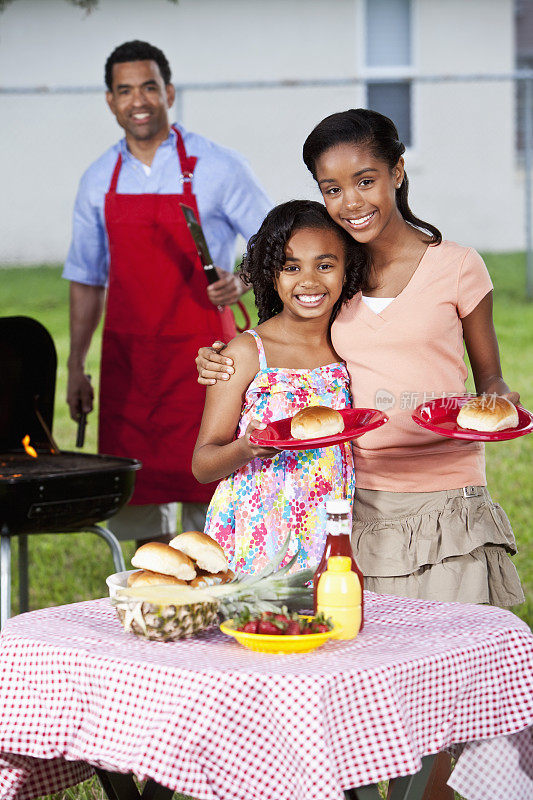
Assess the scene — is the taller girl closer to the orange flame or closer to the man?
the man

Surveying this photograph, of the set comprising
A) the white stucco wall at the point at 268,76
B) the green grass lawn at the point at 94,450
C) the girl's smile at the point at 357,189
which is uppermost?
the white stucco wall at the point at 268,76

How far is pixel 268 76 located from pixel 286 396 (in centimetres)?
1155

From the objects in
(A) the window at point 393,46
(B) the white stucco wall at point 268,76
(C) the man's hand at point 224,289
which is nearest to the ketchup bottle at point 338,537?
(C) the man's hand at point 224,289

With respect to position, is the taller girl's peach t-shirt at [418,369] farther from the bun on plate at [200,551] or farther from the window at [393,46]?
the window at [393,46]

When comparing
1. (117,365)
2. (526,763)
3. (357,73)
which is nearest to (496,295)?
(357,73)

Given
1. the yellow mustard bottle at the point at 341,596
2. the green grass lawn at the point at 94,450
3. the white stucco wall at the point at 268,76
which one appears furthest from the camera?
the white stucco wall at the point at 268,76

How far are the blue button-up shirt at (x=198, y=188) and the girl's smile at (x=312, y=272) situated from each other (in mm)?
1682

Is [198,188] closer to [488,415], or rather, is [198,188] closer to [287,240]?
[287,240]

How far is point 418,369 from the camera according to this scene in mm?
2943

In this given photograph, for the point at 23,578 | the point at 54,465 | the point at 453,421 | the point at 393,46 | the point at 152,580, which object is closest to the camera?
the point at 152,580

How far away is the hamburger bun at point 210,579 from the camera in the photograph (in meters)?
2.37

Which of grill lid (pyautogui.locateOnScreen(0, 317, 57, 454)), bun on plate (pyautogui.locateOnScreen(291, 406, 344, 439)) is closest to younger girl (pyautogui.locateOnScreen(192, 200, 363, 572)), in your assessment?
bun on plate (pyautogui.locateOnScreen(291, 406, 344, 439))

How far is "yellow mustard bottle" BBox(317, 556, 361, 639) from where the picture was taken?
220 centimetres

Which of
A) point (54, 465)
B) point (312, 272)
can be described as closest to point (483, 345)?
point (312, 272)
